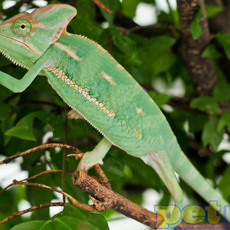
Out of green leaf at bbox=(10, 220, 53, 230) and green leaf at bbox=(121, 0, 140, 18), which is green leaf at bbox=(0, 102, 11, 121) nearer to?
green leaf at bbox=(10, 220, 53, 230)

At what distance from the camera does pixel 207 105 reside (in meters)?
1.58

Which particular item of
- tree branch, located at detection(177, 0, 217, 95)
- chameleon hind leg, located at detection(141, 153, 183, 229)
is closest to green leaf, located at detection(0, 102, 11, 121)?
chameleon hind leg, located at detection(141, 153, 183, 229)

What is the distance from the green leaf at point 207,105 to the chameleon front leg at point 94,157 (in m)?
0.61

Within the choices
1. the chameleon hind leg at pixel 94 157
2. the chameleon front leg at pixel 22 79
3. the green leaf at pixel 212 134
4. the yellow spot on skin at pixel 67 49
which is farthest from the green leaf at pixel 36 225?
the green leaf at pixel 212 134

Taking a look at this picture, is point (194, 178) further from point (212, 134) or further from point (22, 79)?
point (22, 79)

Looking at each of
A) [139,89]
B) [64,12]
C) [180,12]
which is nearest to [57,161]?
[139,89]

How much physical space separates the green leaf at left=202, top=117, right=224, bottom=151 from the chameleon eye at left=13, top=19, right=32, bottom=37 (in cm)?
88

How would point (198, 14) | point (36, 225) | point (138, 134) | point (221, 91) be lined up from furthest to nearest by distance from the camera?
point (221, 91) → point (198, 14) → point (138, 134) → point (36, 225)

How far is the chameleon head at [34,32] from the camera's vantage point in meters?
0.89

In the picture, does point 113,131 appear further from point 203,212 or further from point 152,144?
point 203,212

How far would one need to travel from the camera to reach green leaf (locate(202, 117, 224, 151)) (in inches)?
58.5

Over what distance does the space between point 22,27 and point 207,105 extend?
0.95 metres

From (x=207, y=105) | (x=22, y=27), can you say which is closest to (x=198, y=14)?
(x=207, y=105)

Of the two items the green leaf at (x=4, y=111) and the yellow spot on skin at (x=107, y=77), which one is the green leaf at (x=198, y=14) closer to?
the yellow spot on skin at (x=107, y=77)
